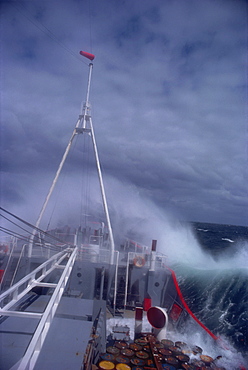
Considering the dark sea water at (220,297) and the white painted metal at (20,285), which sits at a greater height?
the white painted metal at (20,285)

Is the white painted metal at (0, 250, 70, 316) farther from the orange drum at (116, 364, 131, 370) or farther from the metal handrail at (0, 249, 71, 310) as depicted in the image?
the orange drum at (116, 364, 131, 370)

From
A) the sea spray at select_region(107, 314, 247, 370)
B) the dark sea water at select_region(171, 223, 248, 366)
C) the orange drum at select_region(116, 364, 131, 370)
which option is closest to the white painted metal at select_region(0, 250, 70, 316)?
the orange drum at select_region(116, 364, 131, 370)

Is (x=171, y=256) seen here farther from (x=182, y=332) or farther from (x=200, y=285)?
(x=182, y=332)

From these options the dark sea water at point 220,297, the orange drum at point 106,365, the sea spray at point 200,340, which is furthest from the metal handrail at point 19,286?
the dark sea water at point 220,297

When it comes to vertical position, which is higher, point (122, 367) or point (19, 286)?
point (19, 286)

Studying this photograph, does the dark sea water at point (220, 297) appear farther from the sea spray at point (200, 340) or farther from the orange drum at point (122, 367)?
the orange drum at point (122, 367)

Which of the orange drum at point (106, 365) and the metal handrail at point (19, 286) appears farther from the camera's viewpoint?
the orange drum at point (106, 365)

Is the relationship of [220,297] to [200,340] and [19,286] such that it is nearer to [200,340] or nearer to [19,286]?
[200,340]

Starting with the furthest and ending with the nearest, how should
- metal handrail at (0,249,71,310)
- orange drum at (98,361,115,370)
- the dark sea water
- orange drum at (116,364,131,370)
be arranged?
the dark sea water < orange drum at (116,364,131,370) < orange drum at (98,361,115,370) < metal handrail at (0,249,71,310)

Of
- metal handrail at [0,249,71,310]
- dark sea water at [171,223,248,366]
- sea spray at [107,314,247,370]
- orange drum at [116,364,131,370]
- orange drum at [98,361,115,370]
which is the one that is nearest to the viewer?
metal handrail at [0,249,71,310]

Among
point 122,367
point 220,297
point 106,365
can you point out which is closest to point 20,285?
point 106,365

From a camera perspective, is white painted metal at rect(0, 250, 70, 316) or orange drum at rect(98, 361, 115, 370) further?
orange drum at rect(98, 361, 115, 370)

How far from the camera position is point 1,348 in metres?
4.71

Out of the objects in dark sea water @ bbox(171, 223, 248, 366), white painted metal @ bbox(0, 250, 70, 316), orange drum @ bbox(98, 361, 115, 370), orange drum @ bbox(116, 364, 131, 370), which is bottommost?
dark sea water @ bbox(171, 223, 248, 366)
